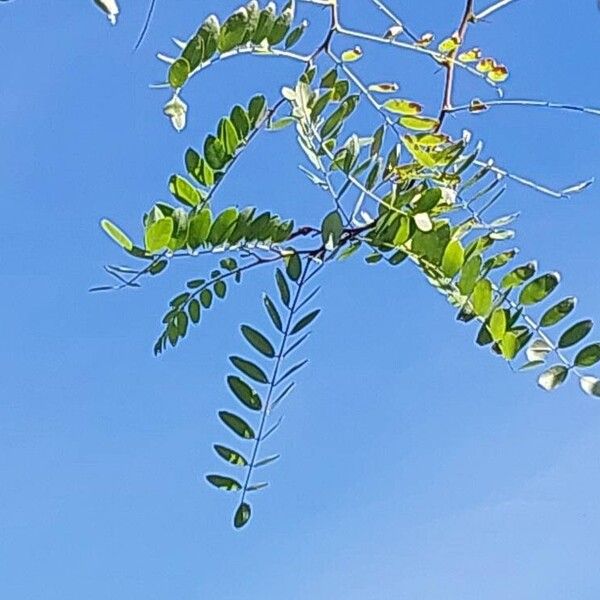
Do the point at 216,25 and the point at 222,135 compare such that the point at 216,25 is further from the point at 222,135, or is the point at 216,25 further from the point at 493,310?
the point at 493,310

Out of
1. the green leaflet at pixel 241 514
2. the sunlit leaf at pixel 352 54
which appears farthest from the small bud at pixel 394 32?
the green leaflet at pixel 241 514

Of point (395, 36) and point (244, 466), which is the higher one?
point (395, 36)

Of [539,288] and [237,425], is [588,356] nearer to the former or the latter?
[539,288]

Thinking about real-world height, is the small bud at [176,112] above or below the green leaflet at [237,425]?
above

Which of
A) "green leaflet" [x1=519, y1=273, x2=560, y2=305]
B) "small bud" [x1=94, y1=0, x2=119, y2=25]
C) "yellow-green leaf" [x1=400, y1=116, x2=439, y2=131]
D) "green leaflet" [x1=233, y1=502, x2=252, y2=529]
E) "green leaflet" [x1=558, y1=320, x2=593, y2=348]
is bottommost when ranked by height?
"green leaflet" [x1=233, y1=502, x2=252, y2=529]

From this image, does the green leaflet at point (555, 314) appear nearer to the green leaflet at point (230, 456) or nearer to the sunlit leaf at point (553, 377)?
the sunlit leaf at point (553, 377)

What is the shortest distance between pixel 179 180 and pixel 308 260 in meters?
0.06

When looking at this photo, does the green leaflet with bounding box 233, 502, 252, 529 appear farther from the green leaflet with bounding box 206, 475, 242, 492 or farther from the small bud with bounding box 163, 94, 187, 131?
the small bud with bounding box 163, 94, 187, 131

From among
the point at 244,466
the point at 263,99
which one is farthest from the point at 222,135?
the point at 244,466

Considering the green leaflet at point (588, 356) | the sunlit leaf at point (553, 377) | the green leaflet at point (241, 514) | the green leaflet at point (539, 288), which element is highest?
the green leaflet at point (539, 288)

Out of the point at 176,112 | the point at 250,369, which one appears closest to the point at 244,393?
the point at 250,369

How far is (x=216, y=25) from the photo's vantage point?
1.46ft

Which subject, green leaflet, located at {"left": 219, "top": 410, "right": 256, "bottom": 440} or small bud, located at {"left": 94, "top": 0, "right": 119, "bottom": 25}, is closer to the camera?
small bud, located at {"left": 94, "top": 0, "right": 119, "bottom": 25}

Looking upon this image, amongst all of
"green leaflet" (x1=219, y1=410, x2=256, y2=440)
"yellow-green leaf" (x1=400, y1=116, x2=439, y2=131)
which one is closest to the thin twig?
"yellow-green leaf" (x1=400, y1=116, x2=439, y2=131)
